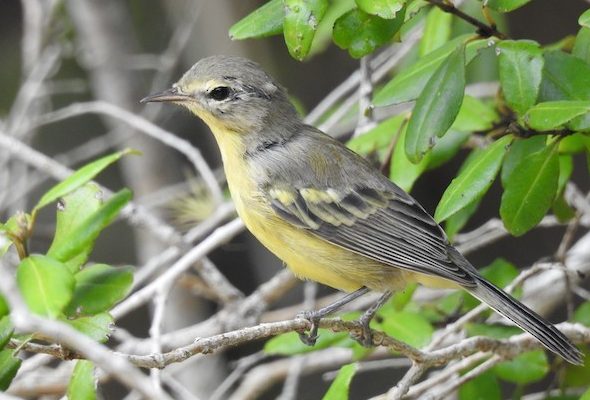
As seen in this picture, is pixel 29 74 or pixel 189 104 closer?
pixel 189 104

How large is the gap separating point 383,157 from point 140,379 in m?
2.30

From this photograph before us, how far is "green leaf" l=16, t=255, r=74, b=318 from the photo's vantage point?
200 cm

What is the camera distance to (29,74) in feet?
16.3

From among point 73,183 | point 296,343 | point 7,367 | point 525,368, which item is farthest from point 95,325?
point 525,368

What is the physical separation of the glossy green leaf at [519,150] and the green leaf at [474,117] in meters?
0.24

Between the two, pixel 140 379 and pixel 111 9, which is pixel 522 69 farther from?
pixel 111 9

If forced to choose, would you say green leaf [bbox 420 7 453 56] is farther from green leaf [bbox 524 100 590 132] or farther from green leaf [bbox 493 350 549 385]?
green leaf [bbox 493 350 549 385]

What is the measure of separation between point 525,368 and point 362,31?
1.39 m

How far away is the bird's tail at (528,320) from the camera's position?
2.84 meters

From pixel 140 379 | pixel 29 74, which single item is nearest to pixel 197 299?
pixel 29 74

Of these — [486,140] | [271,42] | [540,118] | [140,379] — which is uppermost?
[271,42]

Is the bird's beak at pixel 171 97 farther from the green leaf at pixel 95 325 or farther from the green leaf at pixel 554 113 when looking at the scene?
the green leaf at pixel 554 113

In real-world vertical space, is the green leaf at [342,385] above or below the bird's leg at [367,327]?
below

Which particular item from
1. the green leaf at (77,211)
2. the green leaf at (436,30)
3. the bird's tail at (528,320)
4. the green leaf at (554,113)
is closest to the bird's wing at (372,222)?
the bird's tail at (528,320)
